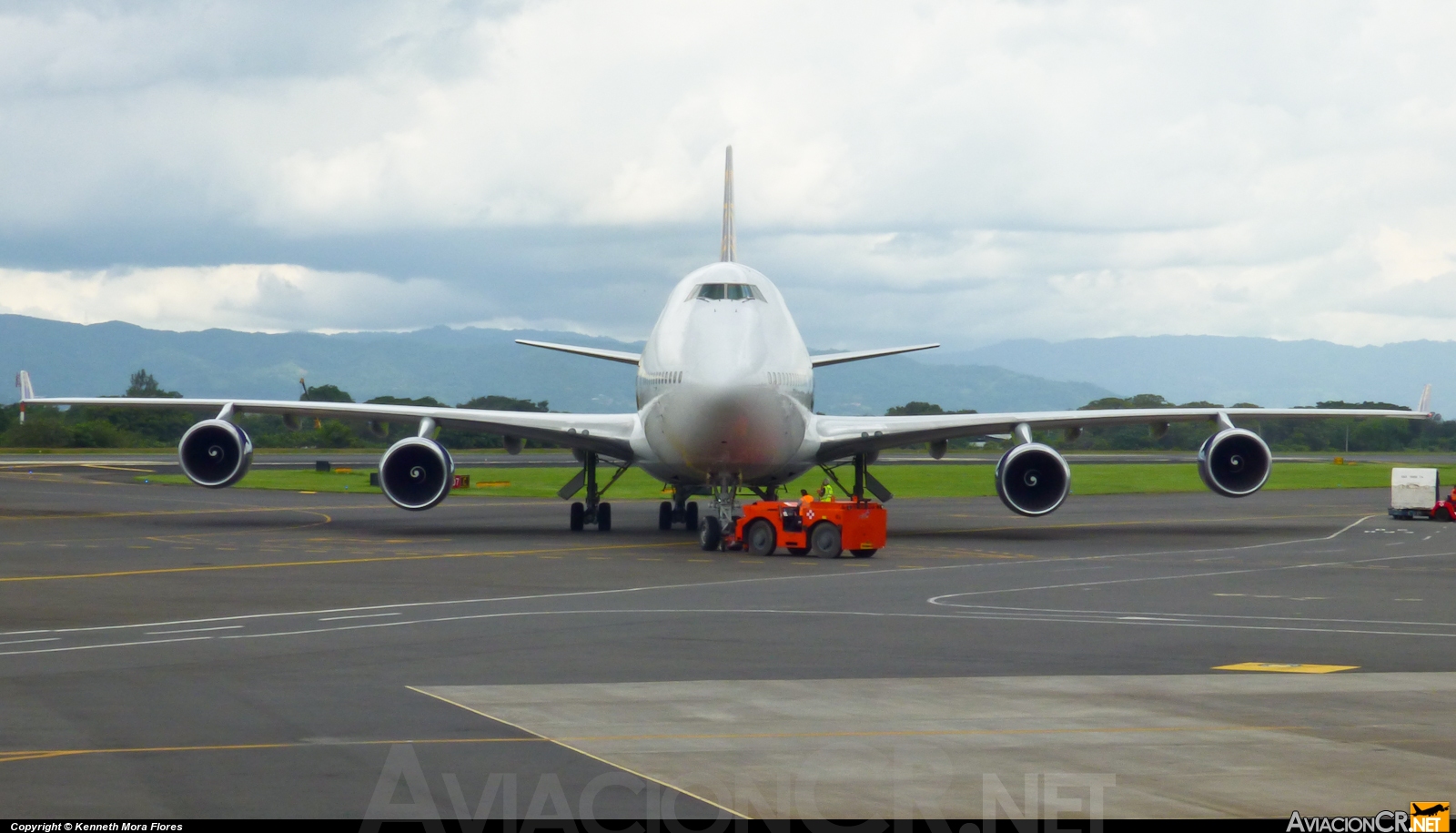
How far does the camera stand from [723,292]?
34062mm

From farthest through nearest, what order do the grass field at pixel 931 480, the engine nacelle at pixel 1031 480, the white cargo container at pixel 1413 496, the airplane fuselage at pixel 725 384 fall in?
the grass field at pixel 931 480 < the white cargo container at pixel 1413 496 < the engine nacelle at pixel 1031 480 < the airplane fuselage at pixel 725 384

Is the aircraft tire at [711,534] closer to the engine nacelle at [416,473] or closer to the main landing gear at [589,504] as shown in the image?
the main landing gear at [589,504]

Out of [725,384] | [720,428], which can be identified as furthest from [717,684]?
[720,428]

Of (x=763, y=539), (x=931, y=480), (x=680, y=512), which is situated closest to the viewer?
(x=763, y=539)

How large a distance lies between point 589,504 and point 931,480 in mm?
32768

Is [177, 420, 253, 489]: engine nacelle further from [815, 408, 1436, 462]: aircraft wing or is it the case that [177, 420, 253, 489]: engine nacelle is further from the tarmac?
[815, 408, 1436, 462]: aircraft wing

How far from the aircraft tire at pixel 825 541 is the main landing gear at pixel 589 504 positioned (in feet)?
27.2

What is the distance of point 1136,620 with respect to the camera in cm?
1958

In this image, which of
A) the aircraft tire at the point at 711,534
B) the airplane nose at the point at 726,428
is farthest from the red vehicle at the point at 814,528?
the airplane nose at the point at 726,428

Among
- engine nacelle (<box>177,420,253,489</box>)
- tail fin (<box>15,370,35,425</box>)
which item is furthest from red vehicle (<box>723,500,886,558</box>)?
tail fin (<box>15,370,35,425</box>)

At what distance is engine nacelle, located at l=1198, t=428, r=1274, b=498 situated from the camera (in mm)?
37531

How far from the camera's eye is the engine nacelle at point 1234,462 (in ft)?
123

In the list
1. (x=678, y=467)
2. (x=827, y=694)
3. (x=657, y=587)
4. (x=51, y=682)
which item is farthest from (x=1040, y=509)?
(x=51, y=682)

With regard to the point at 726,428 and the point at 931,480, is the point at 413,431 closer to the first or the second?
the point at 931,480
